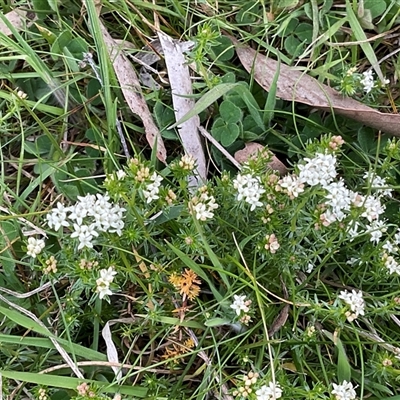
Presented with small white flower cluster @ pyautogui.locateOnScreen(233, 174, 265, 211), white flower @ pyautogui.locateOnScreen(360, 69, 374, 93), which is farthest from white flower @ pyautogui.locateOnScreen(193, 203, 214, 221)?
white flower @ pyautogui.locateOnScreen(360, 69, 374, 93)

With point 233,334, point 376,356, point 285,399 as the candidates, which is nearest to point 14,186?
point 233,334

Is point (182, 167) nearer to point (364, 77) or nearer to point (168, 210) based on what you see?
point (168, 210)

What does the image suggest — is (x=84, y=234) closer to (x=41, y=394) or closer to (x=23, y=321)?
(x=23, y=321)

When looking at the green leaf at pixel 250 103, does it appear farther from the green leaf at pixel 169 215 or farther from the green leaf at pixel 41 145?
the green leaf at pixel 41 145

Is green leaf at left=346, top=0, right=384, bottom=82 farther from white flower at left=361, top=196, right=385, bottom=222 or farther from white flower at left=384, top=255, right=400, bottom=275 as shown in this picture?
white flower at left=384, top=255, right=400, bottom=275

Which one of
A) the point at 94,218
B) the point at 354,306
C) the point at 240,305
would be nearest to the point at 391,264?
the point at 354,306
